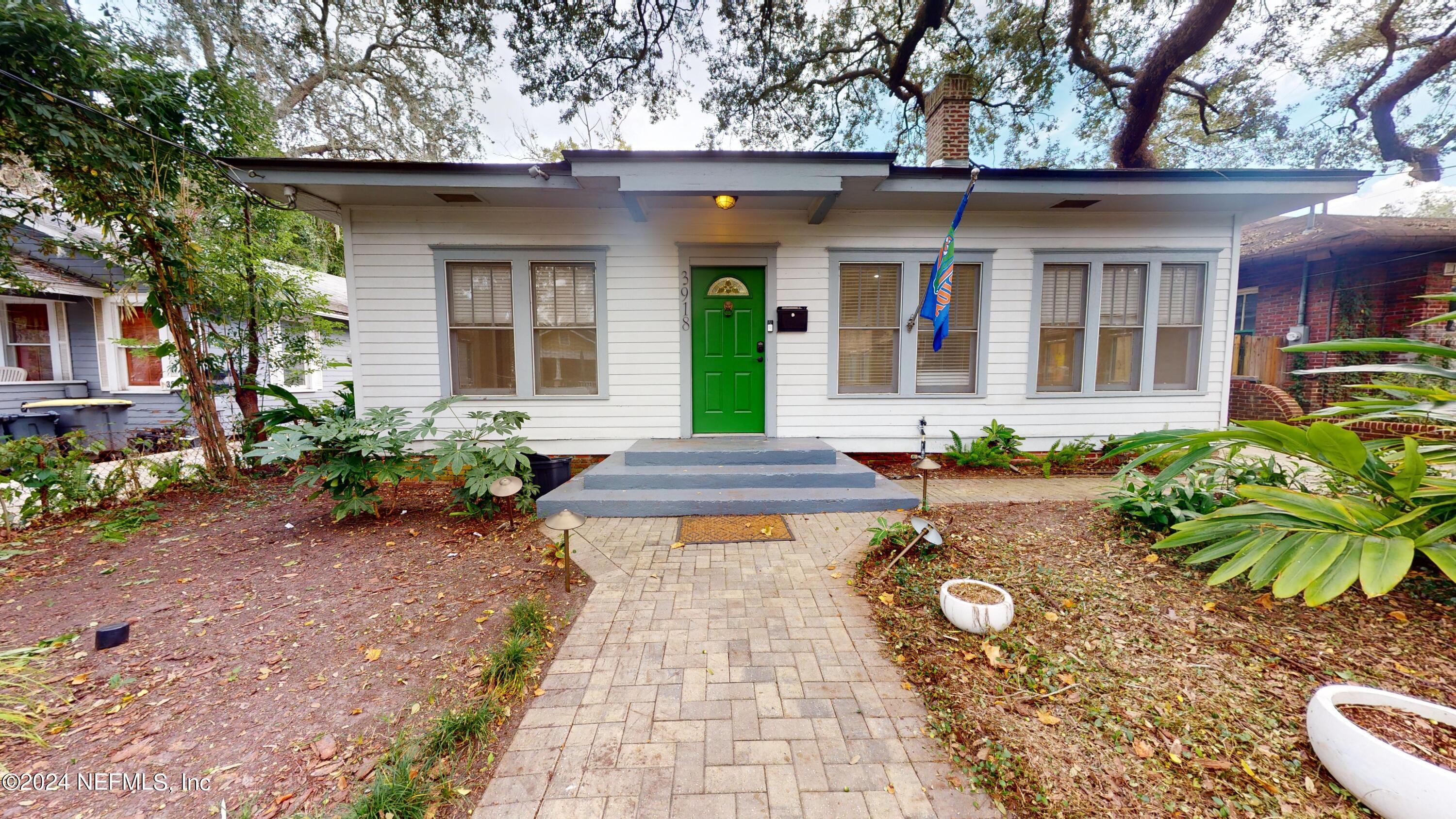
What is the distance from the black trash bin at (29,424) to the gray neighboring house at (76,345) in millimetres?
542

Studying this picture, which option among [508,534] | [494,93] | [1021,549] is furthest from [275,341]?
[1021,549]

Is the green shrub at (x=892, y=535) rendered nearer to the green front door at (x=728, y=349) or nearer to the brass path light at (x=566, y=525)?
the brass path light at (x=566, y=525)

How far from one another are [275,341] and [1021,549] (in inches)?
361

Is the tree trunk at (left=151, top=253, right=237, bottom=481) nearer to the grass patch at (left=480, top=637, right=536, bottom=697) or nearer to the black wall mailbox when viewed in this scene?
the grass patch at (left=480, top=637, right=536, bottom=697)

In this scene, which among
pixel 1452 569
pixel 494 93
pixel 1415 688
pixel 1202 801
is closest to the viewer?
pixel 1202 801

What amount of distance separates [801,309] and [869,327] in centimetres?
91

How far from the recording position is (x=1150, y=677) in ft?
6.55

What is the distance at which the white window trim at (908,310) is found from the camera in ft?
18.8

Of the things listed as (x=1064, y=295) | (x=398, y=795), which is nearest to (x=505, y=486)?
(x=398, y=795)

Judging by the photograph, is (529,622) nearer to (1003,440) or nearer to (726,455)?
(726,455)

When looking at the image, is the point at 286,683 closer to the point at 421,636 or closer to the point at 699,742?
the point at 421,636

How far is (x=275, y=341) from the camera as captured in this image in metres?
6.60

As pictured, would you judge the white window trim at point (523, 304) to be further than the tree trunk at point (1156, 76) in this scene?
No

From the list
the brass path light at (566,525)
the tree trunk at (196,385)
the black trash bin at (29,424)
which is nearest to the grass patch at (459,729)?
the brass path light at (566,525)
